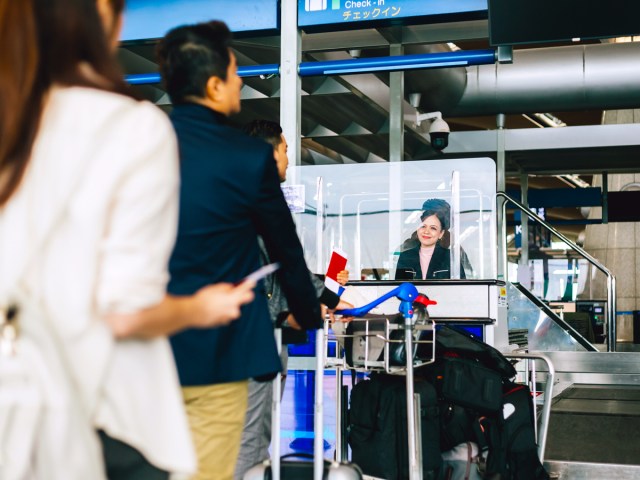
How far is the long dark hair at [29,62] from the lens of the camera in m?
1.15

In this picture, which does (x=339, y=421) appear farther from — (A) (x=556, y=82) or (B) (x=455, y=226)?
(A) (x=556, y=82)

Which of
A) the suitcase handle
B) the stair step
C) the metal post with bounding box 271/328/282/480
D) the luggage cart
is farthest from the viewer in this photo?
the stair step

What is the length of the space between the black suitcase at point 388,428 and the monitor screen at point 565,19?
2.75 m

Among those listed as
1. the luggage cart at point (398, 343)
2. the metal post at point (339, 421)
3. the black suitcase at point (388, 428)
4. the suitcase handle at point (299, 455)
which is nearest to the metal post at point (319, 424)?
the suitcase handle at point (299, 455)

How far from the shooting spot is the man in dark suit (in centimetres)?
189

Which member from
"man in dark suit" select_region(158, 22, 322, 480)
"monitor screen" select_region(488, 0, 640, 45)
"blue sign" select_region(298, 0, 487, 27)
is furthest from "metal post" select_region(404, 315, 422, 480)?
"blue sign" select_region(298, 0, 487, 27)

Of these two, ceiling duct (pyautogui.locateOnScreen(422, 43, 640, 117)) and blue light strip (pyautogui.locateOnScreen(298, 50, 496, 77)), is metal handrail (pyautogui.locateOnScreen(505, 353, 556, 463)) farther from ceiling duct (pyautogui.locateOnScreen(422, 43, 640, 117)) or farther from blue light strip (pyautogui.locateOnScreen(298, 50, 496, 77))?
ceiling duct (pyautogui.locateOnScreen(422, 43, 640, 117))

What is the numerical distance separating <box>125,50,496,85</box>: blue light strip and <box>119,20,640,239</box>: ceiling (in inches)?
49.2

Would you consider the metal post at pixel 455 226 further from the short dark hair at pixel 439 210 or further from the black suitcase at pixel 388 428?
the black suitcase at pixel 388 428

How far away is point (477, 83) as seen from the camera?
35.1 ft

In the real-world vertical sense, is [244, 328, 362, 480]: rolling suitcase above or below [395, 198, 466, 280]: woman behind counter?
below

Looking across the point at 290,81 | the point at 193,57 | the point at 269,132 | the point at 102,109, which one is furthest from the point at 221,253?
the point at 290,81

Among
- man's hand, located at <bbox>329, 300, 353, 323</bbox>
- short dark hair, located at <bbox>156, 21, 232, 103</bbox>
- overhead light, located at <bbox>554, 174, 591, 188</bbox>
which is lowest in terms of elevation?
man's hand, located at <bbox>329, 300, 353, 323</bbox>

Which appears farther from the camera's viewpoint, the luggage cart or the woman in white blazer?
the luggage cart
